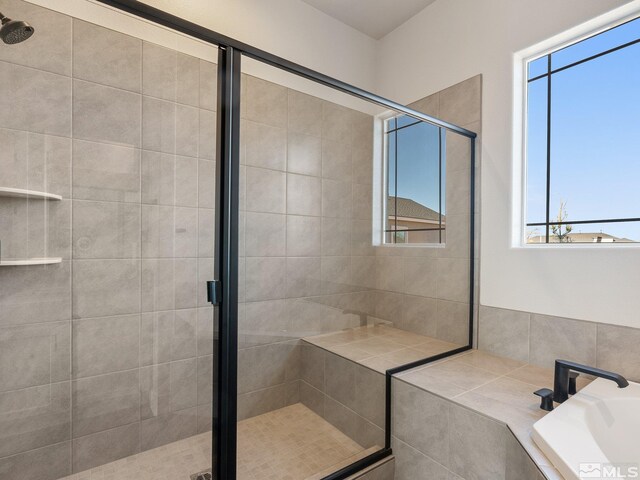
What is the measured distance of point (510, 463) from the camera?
1.17m

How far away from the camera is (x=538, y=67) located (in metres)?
1.90

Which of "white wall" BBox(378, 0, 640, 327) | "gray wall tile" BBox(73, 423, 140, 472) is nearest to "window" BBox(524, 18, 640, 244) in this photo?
"white wall" BBox(378, 0, 640, 327)

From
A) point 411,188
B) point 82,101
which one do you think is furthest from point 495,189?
point 82,101

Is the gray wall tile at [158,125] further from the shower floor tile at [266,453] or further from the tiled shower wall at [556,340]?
the tiled shower wall at [556,340]

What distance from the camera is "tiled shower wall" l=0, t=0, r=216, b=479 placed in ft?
3.01

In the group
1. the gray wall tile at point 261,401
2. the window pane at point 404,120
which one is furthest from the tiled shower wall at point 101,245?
the window pane at point 404,120

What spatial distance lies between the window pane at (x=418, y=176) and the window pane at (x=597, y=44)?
711 millimetres

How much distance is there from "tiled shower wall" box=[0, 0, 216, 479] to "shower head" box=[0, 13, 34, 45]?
0.06ft

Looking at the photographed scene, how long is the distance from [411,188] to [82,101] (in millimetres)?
1494

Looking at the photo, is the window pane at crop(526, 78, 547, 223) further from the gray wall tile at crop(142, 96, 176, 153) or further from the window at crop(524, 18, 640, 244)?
the gray wall tile at crop(142, 96, 176, 153)

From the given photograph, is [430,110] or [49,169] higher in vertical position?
[430,110]

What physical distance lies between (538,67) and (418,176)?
906 mm

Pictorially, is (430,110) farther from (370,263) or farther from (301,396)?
(301,396)

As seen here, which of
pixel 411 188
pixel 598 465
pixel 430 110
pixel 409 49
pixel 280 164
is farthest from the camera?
pixel 409 49
